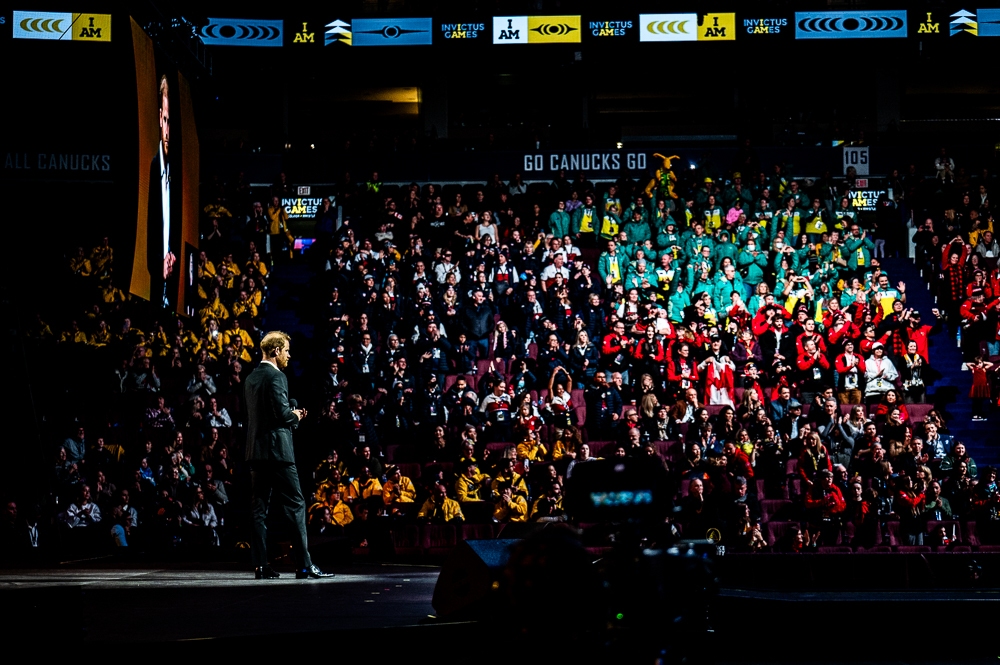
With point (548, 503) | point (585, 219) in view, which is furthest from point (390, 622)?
point (585, 219)

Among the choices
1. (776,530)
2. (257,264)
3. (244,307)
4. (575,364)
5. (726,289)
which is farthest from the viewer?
(257,264)

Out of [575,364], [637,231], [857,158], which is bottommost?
[575,364]

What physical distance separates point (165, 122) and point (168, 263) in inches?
63.1

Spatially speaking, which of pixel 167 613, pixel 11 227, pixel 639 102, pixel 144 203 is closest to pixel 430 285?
pixel 144 203

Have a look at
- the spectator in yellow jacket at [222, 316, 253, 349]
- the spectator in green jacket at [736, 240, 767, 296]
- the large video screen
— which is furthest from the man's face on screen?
the spectator in green jacket at [736, 240, 767, 296]

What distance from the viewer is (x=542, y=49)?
27.3 metres

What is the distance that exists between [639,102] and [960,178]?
43.5 feet

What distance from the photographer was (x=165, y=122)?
43.2ft

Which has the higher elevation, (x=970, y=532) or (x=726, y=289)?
(x=726, y=289)

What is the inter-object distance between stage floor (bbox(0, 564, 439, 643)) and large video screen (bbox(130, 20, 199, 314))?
146 inches

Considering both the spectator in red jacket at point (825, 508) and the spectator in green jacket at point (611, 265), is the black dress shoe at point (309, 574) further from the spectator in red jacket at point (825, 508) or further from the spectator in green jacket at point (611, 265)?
the spectator in green jacket at point (611, 265)

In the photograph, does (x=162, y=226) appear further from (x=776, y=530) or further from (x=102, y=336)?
(x=776, y=530)

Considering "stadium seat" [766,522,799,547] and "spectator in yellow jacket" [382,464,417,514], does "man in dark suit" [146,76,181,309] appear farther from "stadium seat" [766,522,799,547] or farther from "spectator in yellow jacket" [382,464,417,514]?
"stadium seat" [766,522,799,547]

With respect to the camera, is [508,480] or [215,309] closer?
[508,480]
